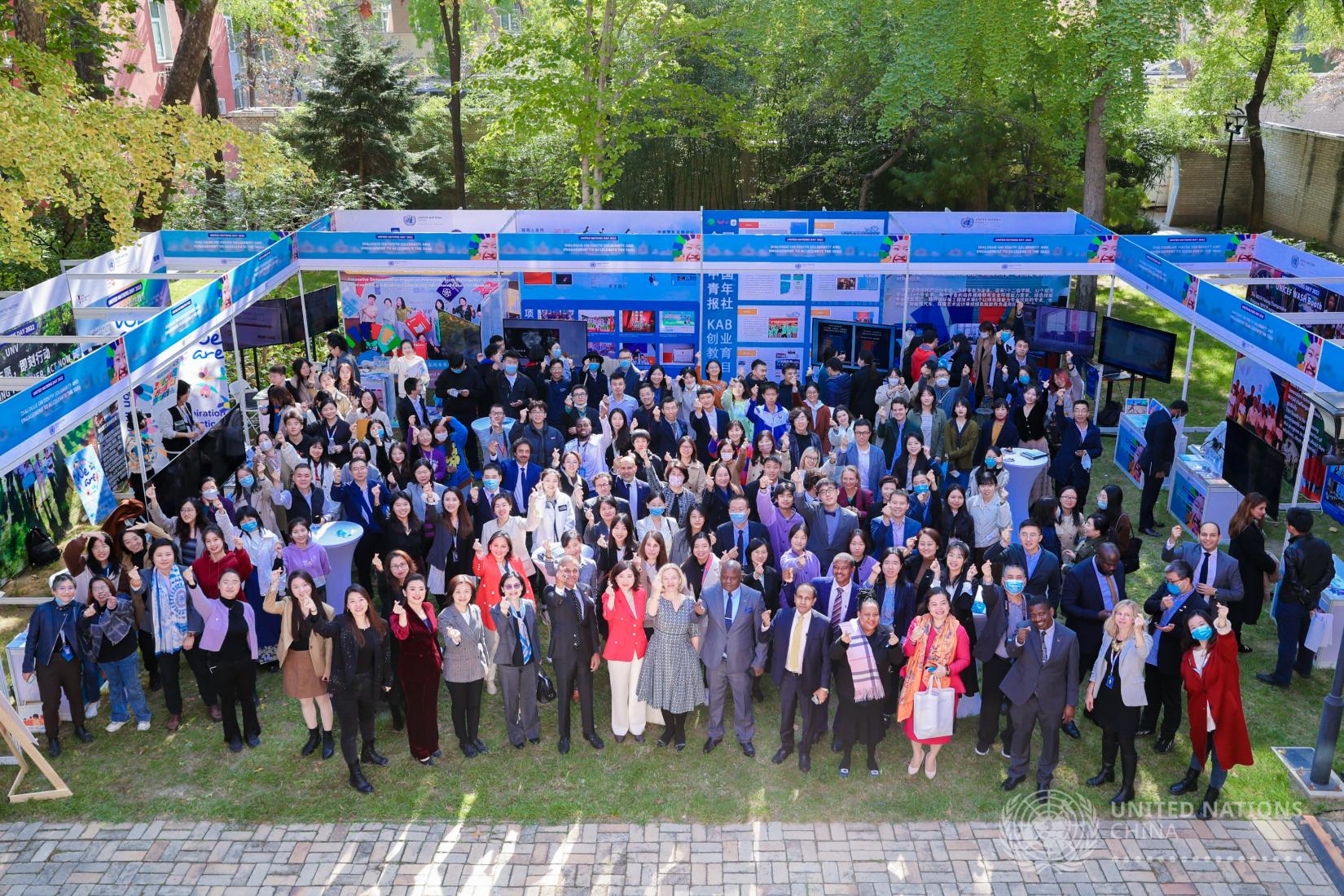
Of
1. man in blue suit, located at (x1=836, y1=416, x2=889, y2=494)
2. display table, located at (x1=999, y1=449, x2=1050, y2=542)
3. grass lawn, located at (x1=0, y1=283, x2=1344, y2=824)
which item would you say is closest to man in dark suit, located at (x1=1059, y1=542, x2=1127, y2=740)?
grass lawn, located at (x1=0, y1=283, x2=1344, y2=824)

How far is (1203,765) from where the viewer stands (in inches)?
276

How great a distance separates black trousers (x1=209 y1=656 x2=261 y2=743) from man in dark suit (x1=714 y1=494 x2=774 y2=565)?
128 inches

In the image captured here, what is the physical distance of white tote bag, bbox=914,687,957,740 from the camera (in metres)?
6.68

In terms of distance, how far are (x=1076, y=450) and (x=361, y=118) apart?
17960 millimetres

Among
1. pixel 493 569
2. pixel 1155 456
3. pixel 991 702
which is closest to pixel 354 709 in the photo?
pixel 493 569

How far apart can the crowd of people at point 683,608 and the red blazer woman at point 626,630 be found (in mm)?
17

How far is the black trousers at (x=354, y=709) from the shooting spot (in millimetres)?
6641

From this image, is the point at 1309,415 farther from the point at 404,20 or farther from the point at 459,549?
the point at 404,20

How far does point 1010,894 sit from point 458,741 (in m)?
3.53

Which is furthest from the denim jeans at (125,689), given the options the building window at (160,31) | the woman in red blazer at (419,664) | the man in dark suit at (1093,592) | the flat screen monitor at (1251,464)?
the building window at (160,31)

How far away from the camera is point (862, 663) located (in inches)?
263

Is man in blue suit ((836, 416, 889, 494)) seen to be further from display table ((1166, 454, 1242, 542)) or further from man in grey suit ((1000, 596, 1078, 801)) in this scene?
display table ((1166, 454, 1242, 542))

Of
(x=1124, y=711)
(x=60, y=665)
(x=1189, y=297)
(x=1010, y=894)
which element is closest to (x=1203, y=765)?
(x=1124, y=711)

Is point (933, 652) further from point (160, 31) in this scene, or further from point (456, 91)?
point (160, 31)
